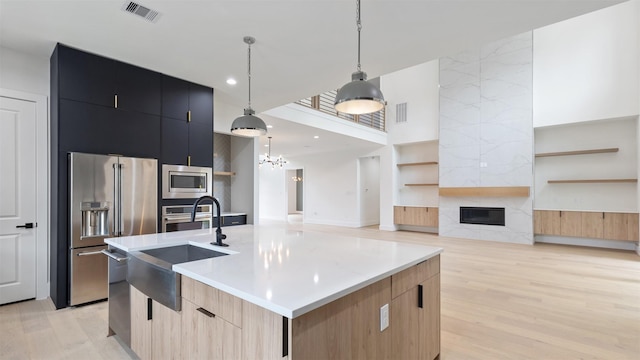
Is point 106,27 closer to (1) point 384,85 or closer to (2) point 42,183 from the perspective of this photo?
(2) point 42,183

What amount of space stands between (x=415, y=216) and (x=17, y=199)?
8.13 m

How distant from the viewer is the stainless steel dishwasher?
2.17m

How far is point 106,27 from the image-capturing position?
9.16 ft

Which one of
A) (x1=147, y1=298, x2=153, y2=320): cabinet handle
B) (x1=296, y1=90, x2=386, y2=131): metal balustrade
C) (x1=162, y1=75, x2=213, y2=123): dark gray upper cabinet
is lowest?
(x1=147, y1=298, x2=153, y2=320): cabinet handle

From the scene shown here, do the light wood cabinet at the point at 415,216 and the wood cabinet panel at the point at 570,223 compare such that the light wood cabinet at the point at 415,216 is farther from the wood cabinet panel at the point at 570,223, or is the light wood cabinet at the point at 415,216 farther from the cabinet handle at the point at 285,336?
the cabinet handle at the point at 285,336

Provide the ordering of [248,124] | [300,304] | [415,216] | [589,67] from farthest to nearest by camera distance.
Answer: [415,216]
[589,67]
[248,124]
[300,304]

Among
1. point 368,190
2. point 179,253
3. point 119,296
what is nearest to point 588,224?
point 368,190

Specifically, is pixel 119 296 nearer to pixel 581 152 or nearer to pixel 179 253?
pixel 179 253

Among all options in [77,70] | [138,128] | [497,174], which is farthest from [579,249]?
[77,70]

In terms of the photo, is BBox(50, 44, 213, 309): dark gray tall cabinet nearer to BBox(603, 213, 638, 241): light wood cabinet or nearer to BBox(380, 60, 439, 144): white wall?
BBox(380, 60, 439, 144): white wall

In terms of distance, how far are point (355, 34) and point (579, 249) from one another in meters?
6.69

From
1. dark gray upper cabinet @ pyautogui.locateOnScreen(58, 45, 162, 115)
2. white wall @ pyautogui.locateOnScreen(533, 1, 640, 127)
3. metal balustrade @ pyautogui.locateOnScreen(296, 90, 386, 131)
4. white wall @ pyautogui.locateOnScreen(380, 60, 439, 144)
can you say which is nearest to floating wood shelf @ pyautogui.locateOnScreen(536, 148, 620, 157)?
white wall @ pyautogui.locateOnScreen(533, 1, 640, 127)

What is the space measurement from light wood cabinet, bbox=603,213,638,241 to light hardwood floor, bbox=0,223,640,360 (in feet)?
5.68

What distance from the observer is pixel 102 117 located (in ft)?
11.1
